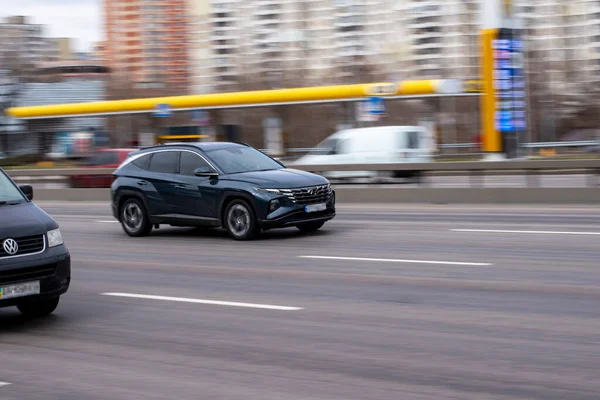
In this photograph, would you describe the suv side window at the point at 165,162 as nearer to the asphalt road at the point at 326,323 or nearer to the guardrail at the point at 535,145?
the asphalt road at the point at 326,323

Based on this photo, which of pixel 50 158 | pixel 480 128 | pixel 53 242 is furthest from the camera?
pixel 50 158

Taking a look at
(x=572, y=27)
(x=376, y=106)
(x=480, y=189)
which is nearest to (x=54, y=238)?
(x=480, y=189)

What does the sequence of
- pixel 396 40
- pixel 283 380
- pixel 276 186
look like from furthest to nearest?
pixel 396 40
pixel 276 186
pixel 283 380

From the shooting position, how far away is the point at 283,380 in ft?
19.9

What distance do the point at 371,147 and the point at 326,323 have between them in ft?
72.6

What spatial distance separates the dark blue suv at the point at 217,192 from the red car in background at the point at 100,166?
540 inches

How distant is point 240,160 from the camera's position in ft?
51.6

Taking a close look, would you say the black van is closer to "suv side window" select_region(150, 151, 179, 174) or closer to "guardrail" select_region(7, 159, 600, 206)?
"suv side window" select_region(150, 151, 179, 174)

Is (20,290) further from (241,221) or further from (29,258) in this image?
(241,221)

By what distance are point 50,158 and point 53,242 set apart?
1144 inches

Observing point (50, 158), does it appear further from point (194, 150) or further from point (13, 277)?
point (13, 277)

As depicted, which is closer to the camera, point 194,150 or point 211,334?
point 211,334

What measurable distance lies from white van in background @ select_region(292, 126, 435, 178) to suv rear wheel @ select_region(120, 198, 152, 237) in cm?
1283

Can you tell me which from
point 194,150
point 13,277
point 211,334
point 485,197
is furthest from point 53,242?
point 485,197
